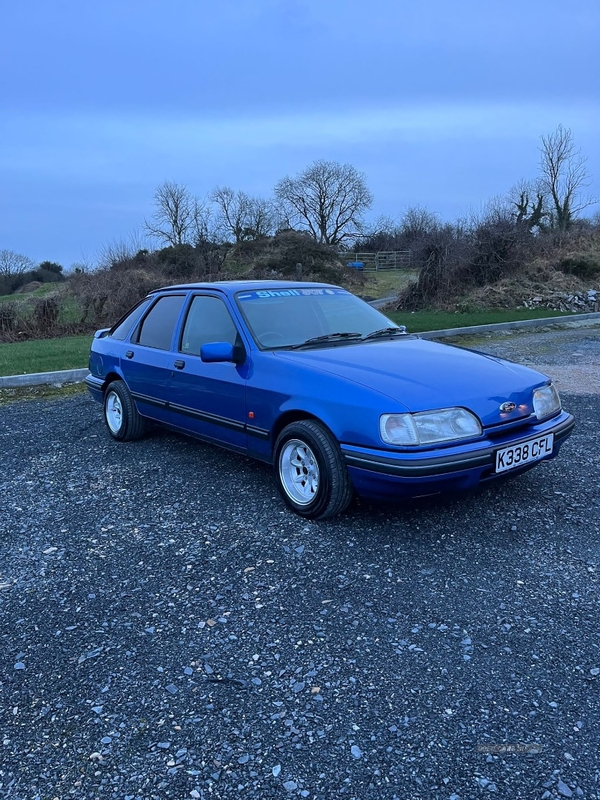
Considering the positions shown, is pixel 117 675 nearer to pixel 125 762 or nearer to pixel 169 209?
pixel 125 762

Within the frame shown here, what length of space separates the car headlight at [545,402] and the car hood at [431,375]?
0.06m

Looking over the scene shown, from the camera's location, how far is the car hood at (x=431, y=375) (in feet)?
Result: 11.9

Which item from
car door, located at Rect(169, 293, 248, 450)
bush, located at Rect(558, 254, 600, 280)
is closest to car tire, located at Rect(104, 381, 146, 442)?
A: car door, located at Rect(169, 293, 248, 450)

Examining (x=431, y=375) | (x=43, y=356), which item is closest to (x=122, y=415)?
(x=431, y=375)

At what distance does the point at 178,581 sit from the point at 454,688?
5.18 ft

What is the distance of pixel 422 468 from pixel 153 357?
3011 mm

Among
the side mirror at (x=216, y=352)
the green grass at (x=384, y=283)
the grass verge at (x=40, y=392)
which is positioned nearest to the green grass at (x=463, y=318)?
the grass verge at (x=40, y=392)

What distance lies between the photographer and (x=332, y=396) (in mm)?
3771

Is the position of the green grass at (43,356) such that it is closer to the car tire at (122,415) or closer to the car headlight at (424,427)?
the car tire at (122,415)

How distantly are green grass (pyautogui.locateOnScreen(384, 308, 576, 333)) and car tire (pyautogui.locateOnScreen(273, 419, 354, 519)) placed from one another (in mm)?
10338

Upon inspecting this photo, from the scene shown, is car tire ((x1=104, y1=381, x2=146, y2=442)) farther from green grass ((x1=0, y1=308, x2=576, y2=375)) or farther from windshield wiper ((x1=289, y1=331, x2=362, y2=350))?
green grass ((x1=0, y1=308, x2=576, y2=375))

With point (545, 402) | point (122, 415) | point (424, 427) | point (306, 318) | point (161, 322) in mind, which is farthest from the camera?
point (122, 415)

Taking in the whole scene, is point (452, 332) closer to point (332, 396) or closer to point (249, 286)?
point (249, 286)

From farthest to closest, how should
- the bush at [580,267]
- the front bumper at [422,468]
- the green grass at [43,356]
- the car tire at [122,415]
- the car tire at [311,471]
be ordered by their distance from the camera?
the bush at [580,267] < the green grass at [43,356] < the car tire at [122,415] < the car tire at [311,471] < the front bumper at [422,468]
